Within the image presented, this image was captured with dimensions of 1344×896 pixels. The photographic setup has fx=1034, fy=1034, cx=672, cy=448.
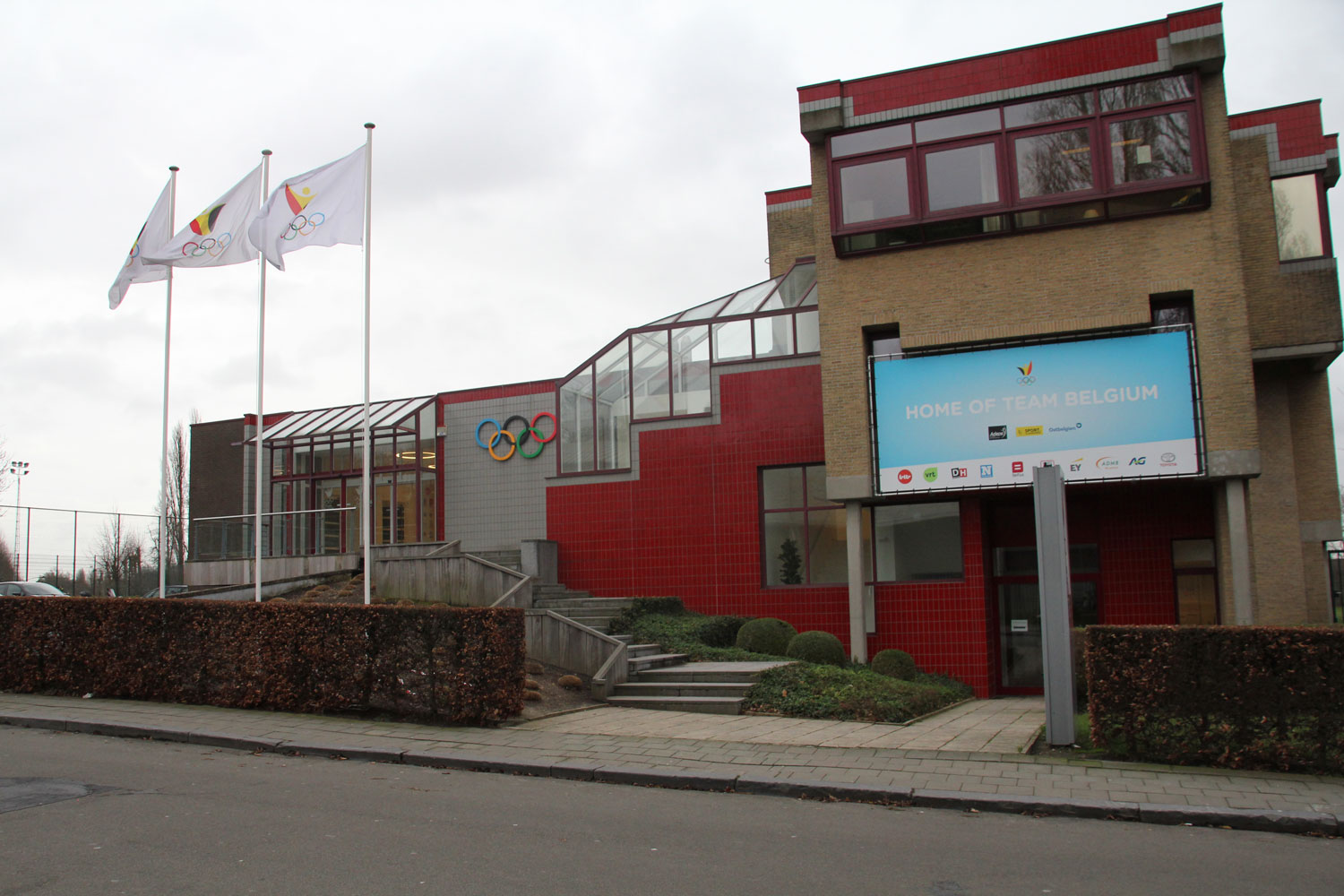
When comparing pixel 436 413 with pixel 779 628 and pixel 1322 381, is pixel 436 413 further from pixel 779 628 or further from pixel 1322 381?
pixel 1322 381

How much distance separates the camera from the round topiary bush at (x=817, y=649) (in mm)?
17281

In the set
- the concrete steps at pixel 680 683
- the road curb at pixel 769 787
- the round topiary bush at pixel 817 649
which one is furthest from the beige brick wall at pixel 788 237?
the road curb at pixel 769 787

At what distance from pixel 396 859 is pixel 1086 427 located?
13056 mm

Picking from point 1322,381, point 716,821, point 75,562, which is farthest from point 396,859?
point 75,562

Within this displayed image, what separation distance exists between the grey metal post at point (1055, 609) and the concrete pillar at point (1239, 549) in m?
6.56

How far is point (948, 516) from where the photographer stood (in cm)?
1836

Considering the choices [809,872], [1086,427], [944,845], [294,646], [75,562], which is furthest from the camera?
[75,562]

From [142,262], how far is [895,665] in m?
14.9

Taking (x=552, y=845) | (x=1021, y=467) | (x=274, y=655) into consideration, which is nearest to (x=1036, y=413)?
(x=1021, y=467)

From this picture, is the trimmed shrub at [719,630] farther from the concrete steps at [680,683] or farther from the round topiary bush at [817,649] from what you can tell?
the round topiary bush at [817,649]

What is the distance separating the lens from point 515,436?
79.9 ft

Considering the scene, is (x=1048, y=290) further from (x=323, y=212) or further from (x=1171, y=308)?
(x=323, y=212)

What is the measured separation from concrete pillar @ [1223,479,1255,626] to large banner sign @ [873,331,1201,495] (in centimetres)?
72

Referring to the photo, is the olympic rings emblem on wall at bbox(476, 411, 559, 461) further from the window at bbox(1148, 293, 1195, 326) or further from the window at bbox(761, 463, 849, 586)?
the window at bbox(1148, 293, 1195, 326)
